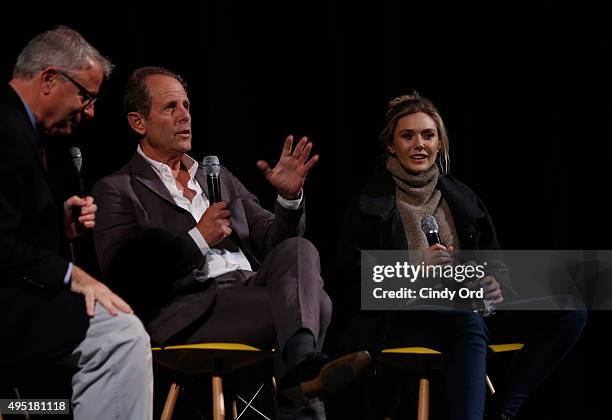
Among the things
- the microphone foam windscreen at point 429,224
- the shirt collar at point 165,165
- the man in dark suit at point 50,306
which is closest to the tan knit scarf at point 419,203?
the microphone foam windscreen at point 429,224

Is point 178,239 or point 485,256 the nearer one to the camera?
point 178,239

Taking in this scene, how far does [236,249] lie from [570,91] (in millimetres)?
1691

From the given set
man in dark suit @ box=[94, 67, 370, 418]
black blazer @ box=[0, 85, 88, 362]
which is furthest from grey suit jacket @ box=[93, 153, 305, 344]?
black blazer @ box=[0, 85, 88, 362]

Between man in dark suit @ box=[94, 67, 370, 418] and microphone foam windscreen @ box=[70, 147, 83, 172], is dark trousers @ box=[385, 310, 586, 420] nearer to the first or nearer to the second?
man in dark suit @ box=[94, 67, 370, 418]

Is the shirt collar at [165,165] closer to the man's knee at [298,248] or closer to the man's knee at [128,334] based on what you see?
the man's knee at [298,248]

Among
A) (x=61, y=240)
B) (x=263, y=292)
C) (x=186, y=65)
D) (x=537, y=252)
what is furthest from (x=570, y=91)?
(x=61, y=240)

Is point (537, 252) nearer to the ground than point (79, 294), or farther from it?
farther from it

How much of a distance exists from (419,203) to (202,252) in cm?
90

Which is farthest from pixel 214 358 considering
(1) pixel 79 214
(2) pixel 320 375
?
(1) pixel 79 214

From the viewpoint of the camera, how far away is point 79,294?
1774 millimetres

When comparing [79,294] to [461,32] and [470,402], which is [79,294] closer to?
[470,402]

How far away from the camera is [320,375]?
1.91 meters

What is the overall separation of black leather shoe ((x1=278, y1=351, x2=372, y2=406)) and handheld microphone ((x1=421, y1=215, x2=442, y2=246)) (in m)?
0.68

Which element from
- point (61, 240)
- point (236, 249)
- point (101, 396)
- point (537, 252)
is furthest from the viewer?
point (537, 252)
